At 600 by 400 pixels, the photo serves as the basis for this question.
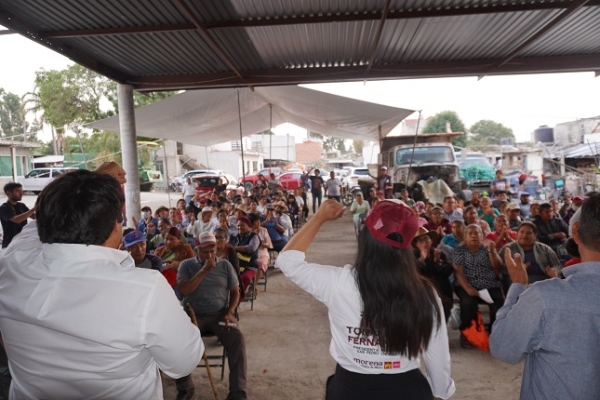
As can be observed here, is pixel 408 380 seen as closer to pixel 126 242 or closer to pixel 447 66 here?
pixel 126 242

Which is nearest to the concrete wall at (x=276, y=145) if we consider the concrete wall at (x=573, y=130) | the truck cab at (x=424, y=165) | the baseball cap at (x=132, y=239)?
the concrete wall at (x=573, y=130)

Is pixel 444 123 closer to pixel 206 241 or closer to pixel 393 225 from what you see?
pixel 206 241

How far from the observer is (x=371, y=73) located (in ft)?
27.4

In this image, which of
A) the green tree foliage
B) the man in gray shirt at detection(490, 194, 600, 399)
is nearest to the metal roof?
the man in gray shirt at detection(490, 194, 600, 399)

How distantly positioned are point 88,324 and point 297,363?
3165mm

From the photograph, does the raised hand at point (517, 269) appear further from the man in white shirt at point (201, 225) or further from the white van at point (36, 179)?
the white van at point (36, 179)

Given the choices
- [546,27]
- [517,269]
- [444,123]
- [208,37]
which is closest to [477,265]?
[517,269]

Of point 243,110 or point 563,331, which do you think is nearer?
point 563,331

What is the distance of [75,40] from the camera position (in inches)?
260

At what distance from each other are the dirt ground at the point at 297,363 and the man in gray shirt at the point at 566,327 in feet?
6.99

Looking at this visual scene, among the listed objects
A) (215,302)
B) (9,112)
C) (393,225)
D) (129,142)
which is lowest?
(215,302)

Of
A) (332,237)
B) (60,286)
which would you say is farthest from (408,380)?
(332,237)

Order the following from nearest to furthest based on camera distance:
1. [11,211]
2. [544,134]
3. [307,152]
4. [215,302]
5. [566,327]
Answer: [566,327], [215,302], [11,211], [544,134], [307,152]

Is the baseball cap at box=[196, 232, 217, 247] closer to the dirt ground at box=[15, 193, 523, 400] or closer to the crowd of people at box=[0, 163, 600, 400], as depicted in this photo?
the dirt ground at box=[15, 193, 523, 400]
